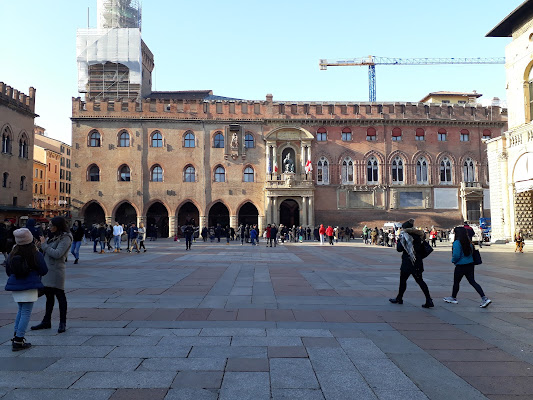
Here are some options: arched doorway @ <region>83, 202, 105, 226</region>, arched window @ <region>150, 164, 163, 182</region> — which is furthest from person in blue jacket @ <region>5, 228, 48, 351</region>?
arched doorway @ <region>83, 202, 105, 226</region>

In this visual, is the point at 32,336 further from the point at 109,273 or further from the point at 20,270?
the point at 109,273

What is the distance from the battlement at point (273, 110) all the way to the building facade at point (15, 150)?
450 centimetres

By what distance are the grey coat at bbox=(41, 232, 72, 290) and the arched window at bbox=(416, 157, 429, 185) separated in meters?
43.0

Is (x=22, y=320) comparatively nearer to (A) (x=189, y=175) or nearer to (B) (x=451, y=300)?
(B) (x=451, y=300)

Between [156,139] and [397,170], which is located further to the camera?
[397,170]

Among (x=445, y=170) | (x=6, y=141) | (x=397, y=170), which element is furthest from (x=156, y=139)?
(x=445, y=170)

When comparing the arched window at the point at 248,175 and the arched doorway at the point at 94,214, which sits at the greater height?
the arched window at the point at 248,175

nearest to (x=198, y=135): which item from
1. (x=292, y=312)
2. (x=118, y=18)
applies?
(x=118, y=18)

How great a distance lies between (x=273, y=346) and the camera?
17.7 ft

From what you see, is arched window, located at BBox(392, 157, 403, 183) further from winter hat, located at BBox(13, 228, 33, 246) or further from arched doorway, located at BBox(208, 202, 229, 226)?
winter hat, located at BBox(13, 228, 33, 246)

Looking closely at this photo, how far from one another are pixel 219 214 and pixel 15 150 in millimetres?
19816

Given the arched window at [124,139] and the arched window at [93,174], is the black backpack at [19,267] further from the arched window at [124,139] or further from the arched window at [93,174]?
the arched window at [93,174]

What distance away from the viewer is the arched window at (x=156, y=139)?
43.6m

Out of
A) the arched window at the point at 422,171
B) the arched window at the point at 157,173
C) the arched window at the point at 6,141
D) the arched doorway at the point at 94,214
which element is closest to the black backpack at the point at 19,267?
the arched window at the point at 6,141
